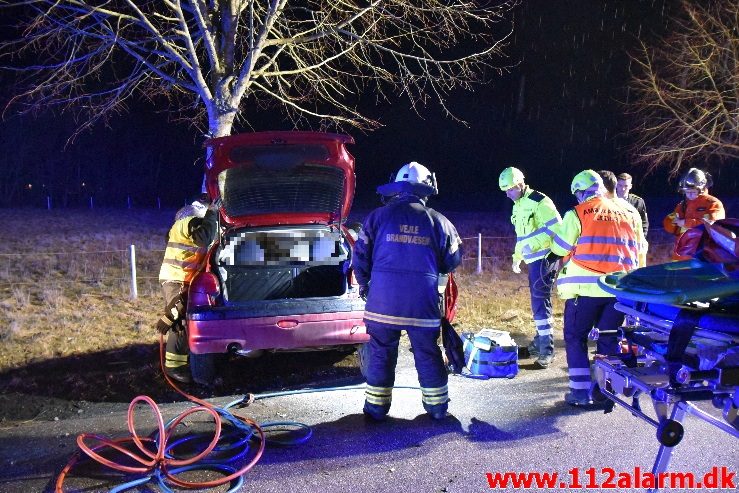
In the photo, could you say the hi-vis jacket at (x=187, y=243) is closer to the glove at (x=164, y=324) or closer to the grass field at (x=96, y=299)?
the glove at (x=164, y=324)

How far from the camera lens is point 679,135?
1609 cm

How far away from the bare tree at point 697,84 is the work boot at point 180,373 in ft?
43.5

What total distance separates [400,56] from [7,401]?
7.47 metres

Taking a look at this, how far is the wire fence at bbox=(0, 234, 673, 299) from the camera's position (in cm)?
960

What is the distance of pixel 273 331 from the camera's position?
4.86 m

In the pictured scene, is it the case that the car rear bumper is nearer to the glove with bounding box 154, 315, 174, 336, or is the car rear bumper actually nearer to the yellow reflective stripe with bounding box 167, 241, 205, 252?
the glove with bounding box 154, 315, 174, 336

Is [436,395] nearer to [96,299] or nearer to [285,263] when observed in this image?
[285,263]

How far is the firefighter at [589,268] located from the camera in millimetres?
4664

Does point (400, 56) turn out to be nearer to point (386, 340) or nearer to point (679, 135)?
point (386, 340)

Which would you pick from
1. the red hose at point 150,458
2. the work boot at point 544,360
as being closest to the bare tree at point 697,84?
the work boot at point 544,360

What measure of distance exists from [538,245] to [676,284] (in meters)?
2.73

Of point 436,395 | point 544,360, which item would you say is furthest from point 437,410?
point 544,360

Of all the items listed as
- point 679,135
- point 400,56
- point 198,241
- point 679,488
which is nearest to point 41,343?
point 198,241

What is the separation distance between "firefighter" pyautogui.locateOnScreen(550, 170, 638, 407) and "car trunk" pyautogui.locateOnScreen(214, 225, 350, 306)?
6.63 ft
